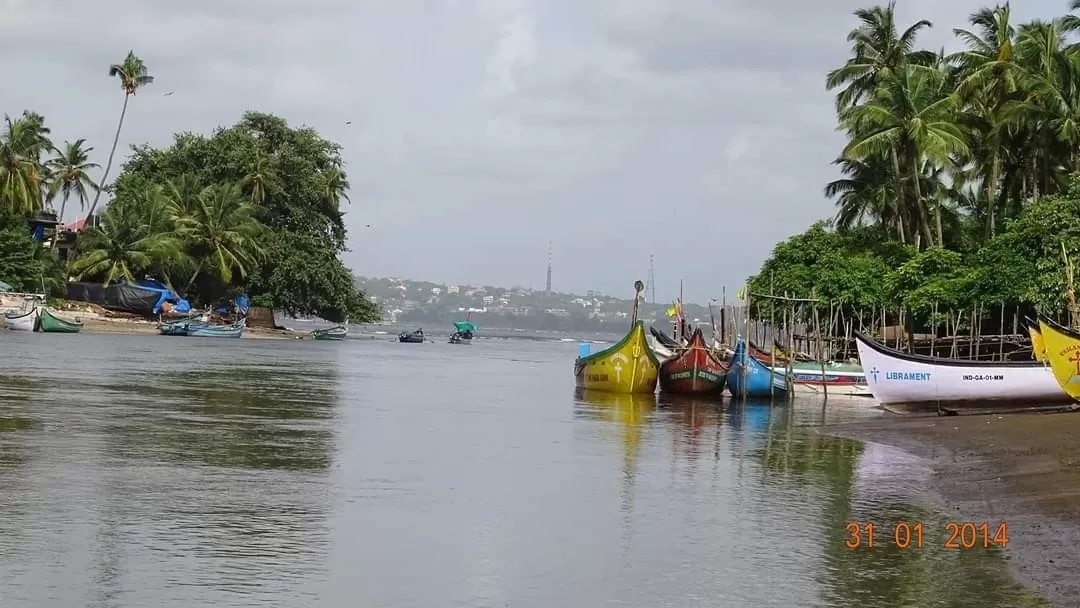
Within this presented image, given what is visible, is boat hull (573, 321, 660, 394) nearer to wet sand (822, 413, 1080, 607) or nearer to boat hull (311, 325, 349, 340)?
wet sand (822, 413, 1080, 607)

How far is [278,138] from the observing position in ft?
243

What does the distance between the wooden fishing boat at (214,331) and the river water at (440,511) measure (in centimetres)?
4152

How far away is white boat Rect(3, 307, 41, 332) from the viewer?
5694 centimetres

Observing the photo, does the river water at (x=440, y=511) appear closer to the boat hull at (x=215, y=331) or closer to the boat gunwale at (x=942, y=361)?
the boat gunwale at (x=942, y=361)

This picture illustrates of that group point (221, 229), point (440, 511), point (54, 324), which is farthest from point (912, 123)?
point (54, 324)

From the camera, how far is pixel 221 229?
6669 centimetres

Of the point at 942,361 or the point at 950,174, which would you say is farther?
the point at 950,174

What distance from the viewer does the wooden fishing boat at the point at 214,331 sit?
66562mm

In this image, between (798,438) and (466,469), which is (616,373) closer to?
(798,438)

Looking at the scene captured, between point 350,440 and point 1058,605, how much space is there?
488 inches

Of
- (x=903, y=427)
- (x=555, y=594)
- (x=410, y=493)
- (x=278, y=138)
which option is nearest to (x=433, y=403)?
(x=903, y=427)
